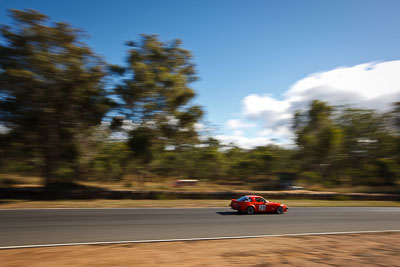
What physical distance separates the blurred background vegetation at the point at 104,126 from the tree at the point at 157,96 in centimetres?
8

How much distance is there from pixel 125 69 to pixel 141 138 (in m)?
5.89

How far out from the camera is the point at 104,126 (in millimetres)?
24406

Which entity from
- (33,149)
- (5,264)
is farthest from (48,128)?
(5,264)

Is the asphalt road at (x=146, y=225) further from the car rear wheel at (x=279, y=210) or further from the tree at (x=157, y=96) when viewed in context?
the tree at (x=157, y=96)

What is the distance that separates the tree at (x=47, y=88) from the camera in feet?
62.3

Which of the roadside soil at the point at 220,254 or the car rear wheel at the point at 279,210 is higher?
the car rear wheel at the point at 279,210

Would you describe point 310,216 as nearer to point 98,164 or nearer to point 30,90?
point 30,90

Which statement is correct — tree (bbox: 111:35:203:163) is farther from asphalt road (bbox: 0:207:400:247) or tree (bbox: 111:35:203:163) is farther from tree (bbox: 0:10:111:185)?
asphalt road (bbox: 0:207:400:247)

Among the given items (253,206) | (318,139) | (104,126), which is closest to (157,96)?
(104,126)

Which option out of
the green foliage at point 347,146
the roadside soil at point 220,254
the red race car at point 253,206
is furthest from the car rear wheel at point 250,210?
the green foliage at point 347,146

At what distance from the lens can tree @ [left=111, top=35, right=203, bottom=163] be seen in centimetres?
2359

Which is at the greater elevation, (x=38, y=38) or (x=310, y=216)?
(x=38, y=38)

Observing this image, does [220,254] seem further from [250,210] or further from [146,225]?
[250,210]

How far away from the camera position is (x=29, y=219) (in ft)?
38.5
